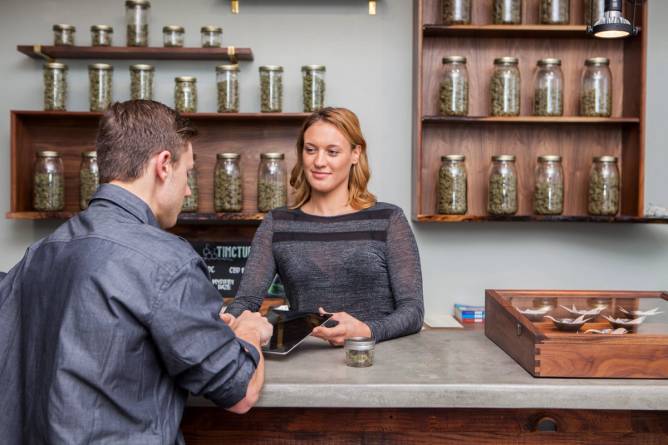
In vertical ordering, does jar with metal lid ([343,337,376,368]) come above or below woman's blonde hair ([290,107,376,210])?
below

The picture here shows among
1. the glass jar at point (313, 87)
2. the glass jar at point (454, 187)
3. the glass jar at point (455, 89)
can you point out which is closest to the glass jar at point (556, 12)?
the glass jar at point (455, 89)

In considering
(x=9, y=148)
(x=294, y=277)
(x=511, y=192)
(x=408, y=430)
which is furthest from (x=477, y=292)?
(x=9, y=148)

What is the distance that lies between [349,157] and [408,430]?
0.99 m

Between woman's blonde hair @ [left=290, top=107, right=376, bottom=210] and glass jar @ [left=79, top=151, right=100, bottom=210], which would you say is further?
glass jar @ [left=79, top=151, right=100, bottom=210]

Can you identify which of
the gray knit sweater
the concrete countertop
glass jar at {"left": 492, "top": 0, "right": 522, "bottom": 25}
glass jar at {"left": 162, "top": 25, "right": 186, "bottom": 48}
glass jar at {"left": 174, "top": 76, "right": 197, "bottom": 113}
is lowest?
the concrete countertop

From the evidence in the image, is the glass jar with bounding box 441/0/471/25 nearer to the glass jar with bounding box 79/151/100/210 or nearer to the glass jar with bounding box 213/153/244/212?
the glass jar with bounding box 213/153/244/212

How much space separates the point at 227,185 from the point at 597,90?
1.53 metres

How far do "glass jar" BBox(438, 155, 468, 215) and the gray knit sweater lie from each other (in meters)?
0.79

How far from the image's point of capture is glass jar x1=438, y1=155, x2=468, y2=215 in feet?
9.57

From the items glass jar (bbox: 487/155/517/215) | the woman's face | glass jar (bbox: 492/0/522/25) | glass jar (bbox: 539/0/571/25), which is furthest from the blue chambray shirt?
glass jar (bbox: 539/0/571/25)

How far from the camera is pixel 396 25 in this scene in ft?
10.2

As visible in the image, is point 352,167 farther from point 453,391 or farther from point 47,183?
point 47,183

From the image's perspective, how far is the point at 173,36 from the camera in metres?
2.93

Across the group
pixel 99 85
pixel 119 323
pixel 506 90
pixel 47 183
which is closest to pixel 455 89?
pixel 506 90
